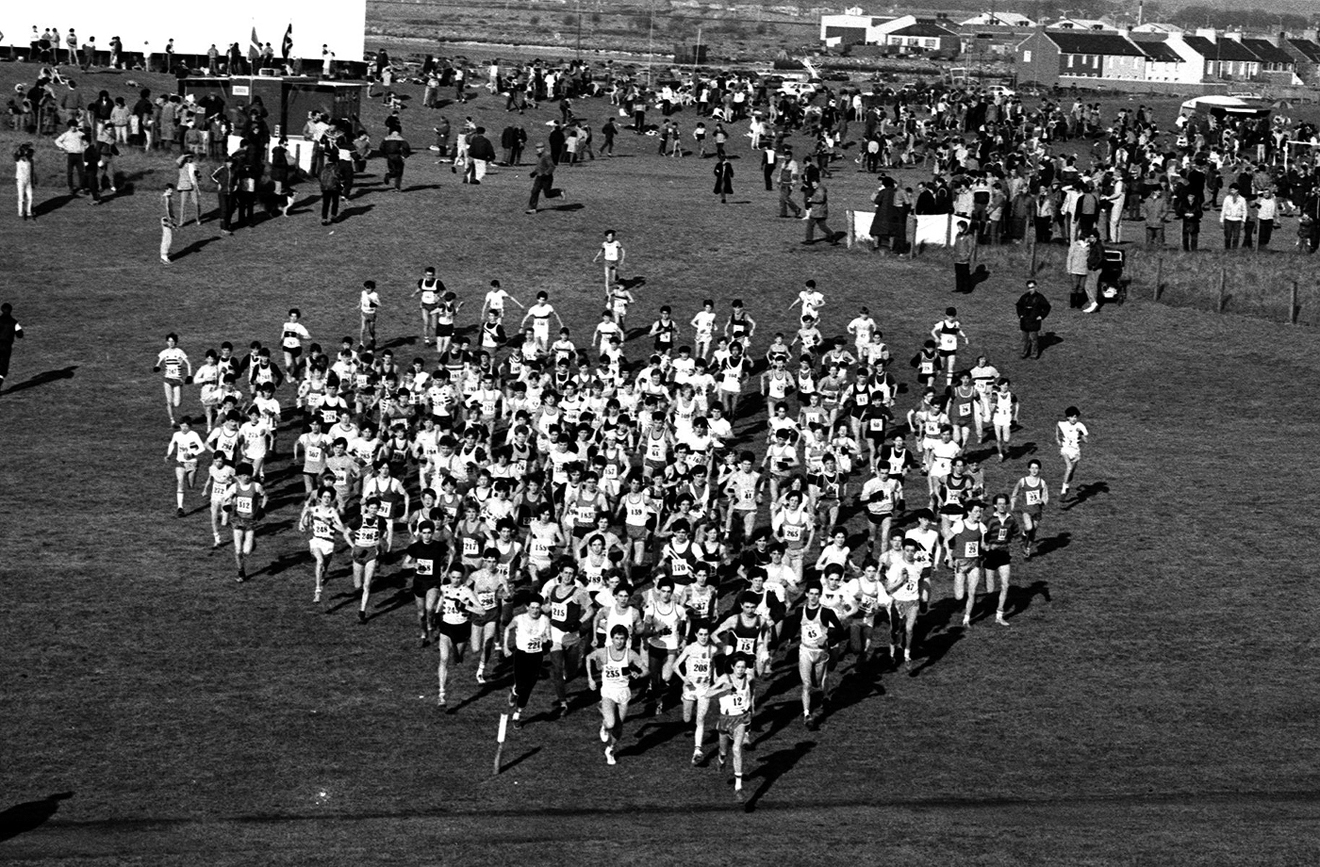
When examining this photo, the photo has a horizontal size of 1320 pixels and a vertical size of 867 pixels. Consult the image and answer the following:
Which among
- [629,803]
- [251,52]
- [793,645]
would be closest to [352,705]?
[629,803]

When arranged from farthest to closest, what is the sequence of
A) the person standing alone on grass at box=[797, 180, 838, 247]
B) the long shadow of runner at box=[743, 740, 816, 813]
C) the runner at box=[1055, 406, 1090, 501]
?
the person standing alone on grass at box=[797, 180, 838, 247], the runner at box=[1055, 406, 1090, 501], the long shadow of runner at box=[743, 740, 816, 813]

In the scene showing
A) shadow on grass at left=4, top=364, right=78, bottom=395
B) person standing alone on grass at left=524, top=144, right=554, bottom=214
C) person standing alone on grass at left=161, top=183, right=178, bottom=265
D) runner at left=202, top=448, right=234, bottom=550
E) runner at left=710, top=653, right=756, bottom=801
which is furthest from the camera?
person standing alone on grass at left=524, top=144, right=554, bottom=214

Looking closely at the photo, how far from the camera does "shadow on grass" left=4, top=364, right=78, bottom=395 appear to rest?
35.1 m

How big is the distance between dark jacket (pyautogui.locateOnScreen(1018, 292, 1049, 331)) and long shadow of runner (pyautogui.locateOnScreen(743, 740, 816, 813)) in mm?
17767

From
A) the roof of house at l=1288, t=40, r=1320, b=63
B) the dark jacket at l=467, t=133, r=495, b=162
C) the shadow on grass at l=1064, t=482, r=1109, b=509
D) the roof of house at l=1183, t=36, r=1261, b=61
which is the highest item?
the roof of house at l=1288, t=40, r=1320, b=63

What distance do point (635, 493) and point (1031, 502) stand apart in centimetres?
590

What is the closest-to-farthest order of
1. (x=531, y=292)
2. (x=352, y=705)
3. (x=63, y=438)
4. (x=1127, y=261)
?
1. (x=352, y=705)
2. (x=63, y=438)
3. (x=531, y=292)
4. (x=1127, y=261)

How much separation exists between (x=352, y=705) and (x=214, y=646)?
8.77 ft

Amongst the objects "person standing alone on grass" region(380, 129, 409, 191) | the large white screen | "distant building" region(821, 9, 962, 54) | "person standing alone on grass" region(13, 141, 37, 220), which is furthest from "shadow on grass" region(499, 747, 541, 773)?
"distant building" region(821, 9, 962, 54)

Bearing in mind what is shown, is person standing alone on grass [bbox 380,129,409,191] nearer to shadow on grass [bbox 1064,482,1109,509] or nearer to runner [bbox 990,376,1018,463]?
runner [bbox 990,376,1018,463]

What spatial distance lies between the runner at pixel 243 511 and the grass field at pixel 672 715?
1.39 ft

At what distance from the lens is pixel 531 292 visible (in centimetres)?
4134

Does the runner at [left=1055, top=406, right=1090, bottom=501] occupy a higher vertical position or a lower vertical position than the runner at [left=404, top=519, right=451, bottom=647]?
higher

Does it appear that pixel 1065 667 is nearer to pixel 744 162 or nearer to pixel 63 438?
pixel 63 438
